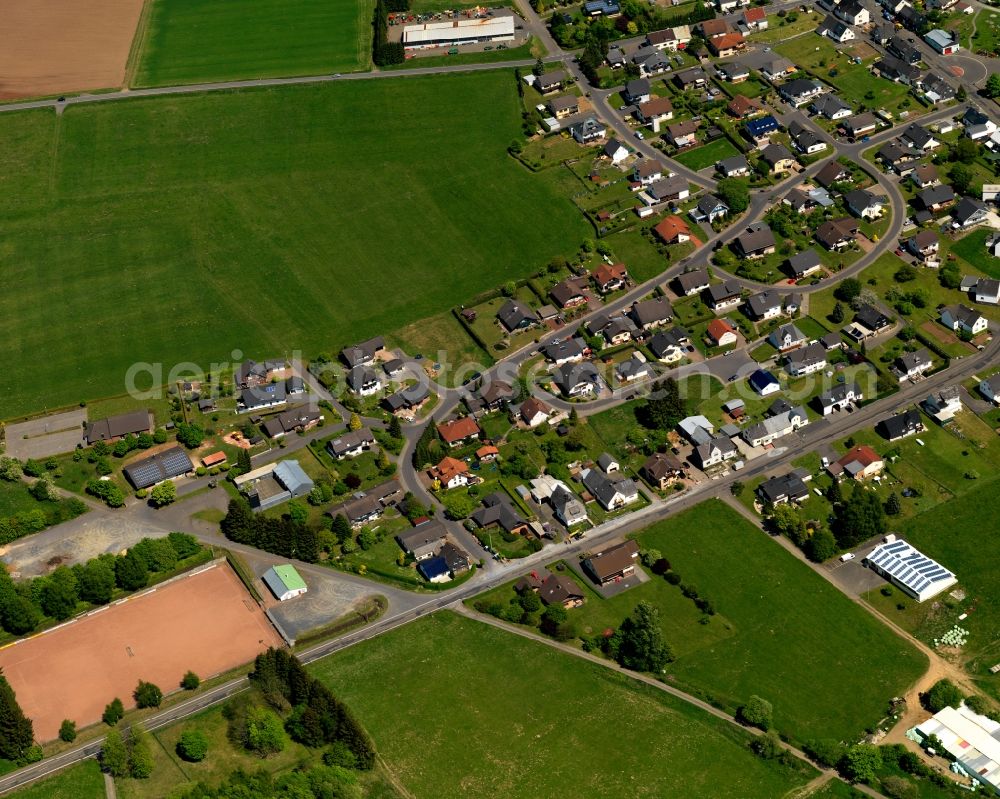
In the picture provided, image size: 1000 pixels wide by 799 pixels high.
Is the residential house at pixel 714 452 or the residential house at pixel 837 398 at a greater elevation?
the residential house at pixel 837 398

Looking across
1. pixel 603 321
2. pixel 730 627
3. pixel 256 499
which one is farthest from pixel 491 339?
pixel 730 627

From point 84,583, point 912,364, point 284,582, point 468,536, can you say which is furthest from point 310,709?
point 912,364

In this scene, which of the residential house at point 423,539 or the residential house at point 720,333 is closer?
the residential house at point 423,539

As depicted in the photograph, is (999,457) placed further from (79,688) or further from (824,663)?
(79,688)

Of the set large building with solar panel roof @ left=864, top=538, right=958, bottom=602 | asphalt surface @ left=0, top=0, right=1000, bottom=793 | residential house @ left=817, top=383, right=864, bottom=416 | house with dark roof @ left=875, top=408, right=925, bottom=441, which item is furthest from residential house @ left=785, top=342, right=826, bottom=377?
large building with solar panel roof @ left=864, top=538, right=958, bottom=602

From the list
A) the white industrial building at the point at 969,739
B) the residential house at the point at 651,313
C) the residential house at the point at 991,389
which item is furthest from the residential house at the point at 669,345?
the white industrial building at the point at 969,739

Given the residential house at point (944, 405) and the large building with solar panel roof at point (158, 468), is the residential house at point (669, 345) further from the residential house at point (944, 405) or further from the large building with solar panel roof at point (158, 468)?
the large building with solar panel roof at point (158, 468)
